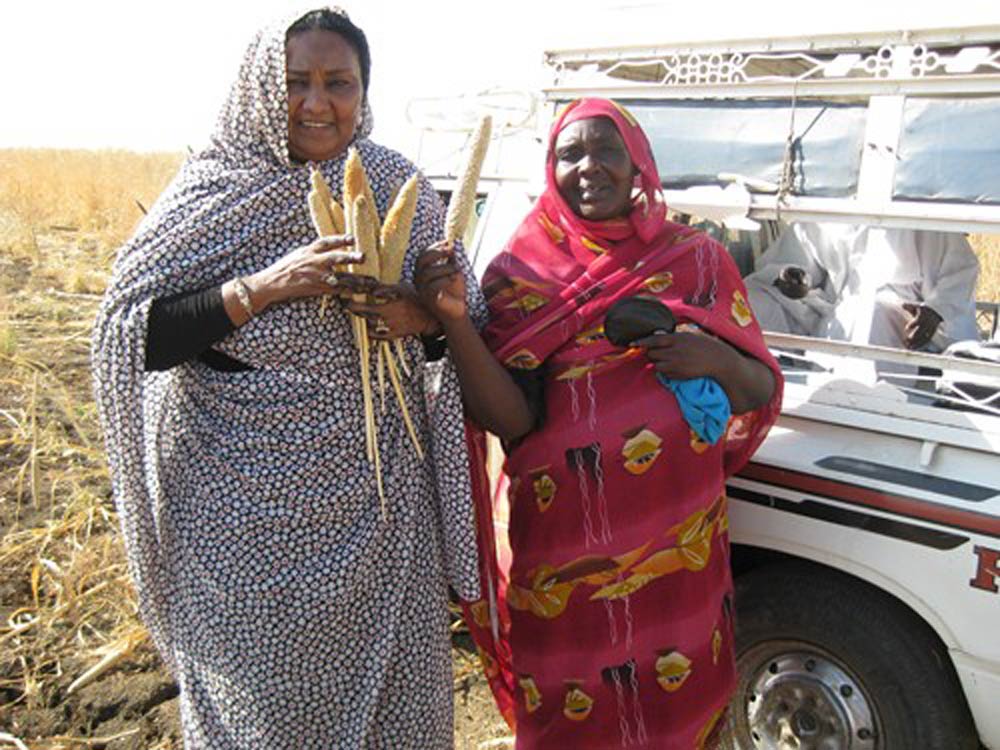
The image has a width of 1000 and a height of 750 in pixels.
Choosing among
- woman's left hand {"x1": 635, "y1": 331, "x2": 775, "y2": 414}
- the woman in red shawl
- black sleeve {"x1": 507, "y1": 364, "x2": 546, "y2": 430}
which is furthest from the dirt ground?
woman's left hand {"x1": 635, "y1": 331, "x2": 775, "y2": 414}

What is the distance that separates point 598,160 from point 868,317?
1.13 m

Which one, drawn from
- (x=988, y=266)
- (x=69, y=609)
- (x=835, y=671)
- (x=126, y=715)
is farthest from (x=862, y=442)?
(x=988, y=266)

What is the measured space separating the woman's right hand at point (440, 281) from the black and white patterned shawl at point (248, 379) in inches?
6.5

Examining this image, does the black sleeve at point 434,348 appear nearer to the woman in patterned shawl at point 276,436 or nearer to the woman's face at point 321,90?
the woman in patterned shawl at point 276,436

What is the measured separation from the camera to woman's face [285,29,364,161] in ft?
6.34

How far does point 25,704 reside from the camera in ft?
11.6

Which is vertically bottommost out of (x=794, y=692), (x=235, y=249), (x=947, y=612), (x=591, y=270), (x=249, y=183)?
(x=794, y=692)

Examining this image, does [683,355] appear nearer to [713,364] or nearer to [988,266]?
[713,364]

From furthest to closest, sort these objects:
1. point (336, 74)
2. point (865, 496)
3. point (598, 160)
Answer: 1. point (865, 496)
2. point (598, 160)
3. point (336, 74)

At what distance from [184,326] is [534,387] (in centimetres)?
85

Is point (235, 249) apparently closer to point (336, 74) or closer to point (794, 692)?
point (336, 74)

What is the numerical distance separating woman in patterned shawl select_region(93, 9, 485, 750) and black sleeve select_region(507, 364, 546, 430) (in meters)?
0.24

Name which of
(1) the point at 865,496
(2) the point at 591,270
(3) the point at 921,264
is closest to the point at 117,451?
(2) the point at 591,270

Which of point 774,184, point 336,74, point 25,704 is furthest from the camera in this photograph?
point 25,704
